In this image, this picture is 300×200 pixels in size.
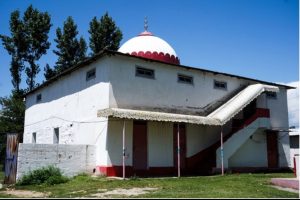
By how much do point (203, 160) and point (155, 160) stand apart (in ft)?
11.4

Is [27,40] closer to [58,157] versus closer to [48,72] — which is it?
[48,72]

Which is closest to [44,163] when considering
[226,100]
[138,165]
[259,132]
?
→ [138,165]

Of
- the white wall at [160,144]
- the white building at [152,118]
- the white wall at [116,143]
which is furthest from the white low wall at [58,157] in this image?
the white wall at [160,144]

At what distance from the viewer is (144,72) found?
61.9 feet

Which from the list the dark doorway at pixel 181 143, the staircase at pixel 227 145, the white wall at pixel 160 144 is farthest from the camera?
the staircase at pixel 227 145

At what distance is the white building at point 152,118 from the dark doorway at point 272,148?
0.04 meters

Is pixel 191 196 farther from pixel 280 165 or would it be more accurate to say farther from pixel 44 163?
pixel 280 165

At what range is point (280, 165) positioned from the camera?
2388cm

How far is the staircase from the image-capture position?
19531 millimetres

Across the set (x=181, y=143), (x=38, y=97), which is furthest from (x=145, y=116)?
(x=38, y=97)

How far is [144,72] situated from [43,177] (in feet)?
23.9

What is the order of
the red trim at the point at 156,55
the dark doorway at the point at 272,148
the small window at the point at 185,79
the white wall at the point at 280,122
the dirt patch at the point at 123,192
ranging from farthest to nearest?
the white wall at the point at 280,122 < the dark doorway at the point at 272,148 < the red trim at the point at 156,55 < the small window at the point at 185,79 < the dirt patch at the point at 123,192

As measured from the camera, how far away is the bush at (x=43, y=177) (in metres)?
15.0

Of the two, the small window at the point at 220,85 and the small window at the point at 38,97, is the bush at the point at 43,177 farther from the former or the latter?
the small window at the point at 220,85
